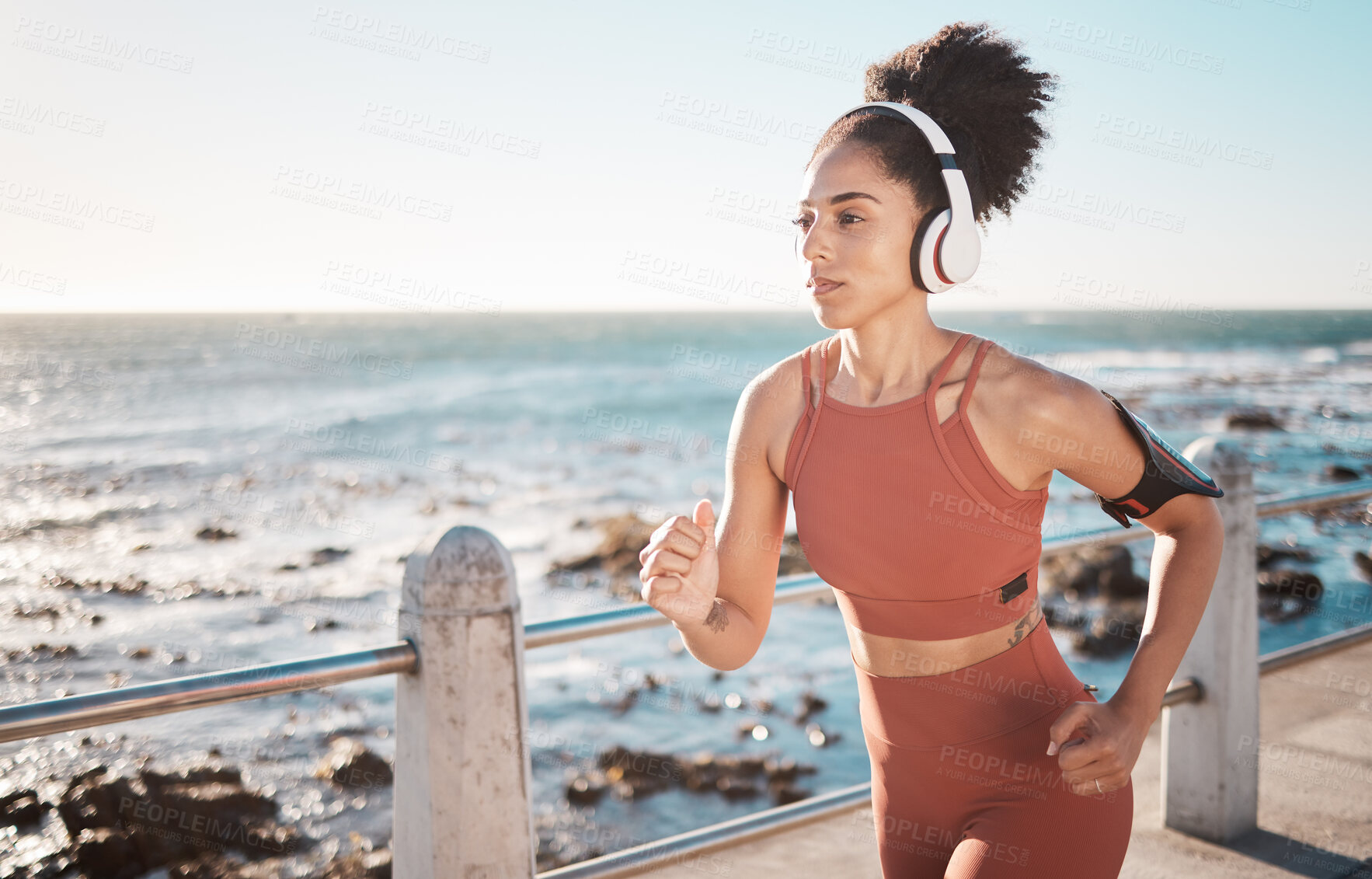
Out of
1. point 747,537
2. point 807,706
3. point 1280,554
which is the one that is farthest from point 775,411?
point 1280,554

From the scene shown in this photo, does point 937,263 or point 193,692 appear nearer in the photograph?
point 937,263

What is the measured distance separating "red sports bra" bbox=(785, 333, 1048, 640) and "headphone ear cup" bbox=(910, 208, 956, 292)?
0.48 feet

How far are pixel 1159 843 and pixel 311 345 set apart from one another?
80433 mm

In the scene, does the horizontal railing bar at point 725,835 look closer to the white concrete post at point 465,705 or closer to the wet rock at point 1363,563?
the white concrete post at point 465,705

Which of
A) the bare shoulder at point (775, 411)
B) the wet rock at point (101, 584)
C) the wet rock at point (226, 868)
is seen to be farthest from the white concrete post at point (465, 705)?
the wet rock at point (101, 584)

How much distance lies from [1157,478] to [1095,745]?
→ 48cm

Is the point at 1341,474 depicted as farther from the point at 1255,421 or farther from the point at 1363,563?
the point at 1363,563

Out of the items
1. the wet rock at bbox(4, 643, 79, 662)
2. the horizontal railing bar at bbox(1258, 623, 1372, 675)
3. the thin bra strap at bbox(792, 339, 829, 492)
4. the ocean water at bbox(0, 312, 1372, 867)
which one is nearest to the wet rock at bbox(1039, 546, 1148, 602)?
the ocean water at bbox(0, 312, 1372, 867)

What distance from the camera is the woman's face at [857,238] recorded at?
1658 millimetres

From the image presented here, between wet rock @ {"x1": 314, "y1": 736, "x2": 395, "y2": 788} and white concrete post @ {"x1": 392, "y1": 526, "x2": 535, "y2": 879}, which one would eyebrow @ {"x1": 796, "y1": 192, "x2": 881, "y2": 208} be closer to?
white concrete post @ {"x1": 392, "y1": 526, "x2": 535, "y2": 879}

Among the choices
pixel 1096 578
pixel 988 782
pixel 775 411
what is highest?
pixel 775 411

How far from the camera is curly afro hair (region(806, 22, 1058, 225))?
1.69 metres

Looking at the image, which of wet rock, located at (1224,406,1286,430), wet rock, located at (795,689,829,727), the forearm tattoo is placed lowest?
wet rock, located at (795,689,829,727)

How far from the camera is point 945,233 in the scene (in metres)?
1.64
